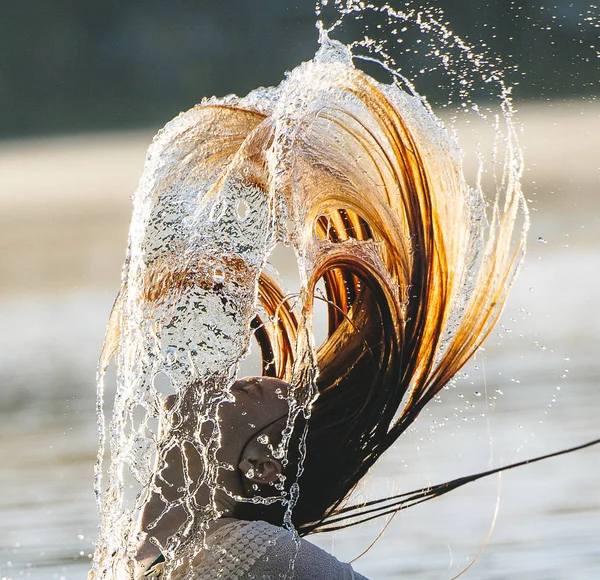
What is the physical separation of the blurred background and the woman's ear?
0.35 metres

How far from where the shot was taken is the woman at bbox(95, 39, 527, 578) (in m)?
2.56

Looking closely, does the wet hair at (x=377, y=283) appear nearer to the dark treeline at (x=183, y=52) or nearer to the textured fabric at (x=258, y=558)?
the textured fabric at (x=258, y=558)

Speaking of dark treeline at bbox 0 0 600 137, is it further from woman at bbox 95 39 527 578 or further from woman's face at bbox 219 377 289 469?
woman's face at bbox 219 377 289 469

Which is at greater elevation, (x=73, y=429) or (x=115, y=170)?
(x=115, y=170)

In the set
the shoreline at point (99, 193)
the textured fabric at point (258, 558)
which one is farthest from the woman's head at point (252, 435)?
the shoreline at point (99, 193)

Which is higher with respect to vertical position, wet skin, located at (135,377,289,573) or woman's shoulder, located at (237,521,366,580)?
wet skin, located at (135,377,289,573)

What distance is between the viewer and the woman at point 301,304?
8.40 feet

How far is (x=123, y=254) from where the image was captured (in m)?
9.66

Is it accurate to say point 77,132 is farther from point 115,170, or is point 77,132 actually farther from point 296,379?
point 296,379

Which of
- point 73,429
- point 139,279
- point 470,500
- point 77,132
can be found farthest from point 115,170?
point 139,279

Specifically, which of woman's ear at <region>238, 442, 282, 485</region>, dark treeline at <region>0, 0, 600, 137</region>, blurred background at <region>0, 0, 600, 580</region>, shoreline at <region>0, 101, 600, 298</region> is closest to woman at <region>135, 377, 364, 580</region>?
woman's ear at <region>238, 442, 282, 485</region>

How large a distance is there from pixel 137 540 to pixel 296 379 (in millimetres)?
443

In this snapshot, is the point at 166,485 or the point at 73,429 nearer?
the point at 166,485

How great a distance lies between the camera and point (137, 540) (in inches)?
101
